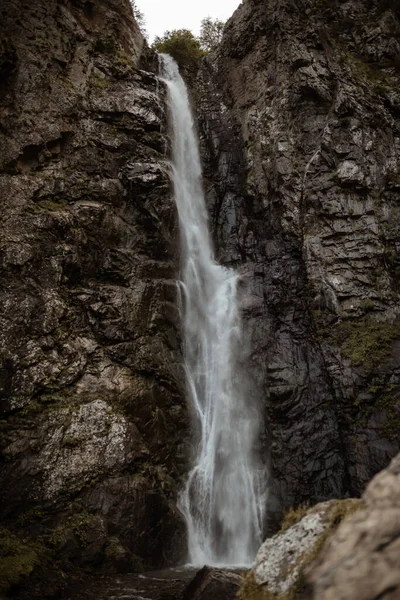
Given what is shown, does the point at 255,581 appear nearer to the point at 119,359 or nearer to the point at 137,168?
the point at 119,359

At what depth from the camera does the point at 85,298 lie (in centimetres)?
1199

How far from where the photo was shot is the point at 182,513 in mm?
10688

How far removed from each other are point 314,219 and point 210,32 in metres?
22.6

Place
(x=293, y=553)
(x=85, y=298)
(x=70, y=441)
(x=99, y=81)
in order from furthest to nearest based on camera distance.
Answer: (x=99, y=81) → (x=85, y=298) → (x=70, y=441) → (x=293, y=553)

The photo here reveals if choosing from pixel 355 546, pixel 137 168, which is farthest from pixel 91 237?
pixel 355 546

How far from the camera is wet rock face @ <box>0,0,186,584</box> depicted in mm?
9469

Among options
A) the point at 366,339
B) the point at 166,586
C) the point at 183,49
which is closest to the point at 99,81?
the point at 183,49

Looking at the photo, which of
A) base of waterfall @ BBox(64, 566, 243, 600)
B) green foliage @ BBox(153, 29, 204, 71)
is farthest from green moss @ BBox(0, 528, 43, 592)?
green foliage @ BBox(153, 29, 204, 71)

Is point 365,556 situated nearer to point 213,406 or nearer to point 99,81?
point 213,406

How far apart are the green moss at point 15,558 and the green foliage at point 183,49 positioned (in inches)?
925

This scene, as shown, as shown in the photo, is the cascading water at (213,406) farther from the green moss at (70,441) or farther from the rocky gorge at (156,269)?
the green moss at (70,441)

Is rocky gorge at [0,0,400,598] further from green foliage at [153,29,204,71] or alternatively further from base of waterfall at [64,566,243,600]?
green foliage at [153,29,204,71]

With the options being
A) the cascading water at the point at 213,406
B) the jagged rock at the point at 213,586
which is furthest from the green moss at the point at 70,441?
the jagged rock at the point at 213,586

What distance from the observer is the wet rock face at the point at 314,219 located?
40.1ft
